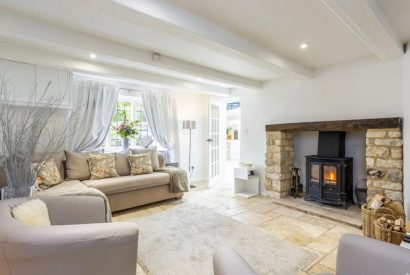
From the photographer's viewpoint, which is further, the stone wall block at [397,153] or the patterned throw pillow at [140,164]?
the patterned throw pillow at [140,164]

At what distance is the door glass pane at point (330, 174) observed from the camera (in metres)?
3.50

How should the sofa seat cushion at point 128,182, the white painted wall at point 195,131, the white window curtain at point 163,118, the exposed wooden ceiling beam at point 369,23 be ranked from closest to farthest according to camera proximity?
the exposed wooden ceiling beam at point 369,23 < the sofa seat cushion at point 128,182 < the white window curtain at point 163,118 < the white painted wall at point 195,131

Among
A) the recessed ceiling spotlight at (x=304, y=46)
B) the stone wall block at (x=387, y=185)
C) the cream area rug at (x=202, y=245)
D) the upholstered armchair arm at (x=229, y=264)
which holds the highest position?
the recessed ceiling spotlight at (x=304, y=46)

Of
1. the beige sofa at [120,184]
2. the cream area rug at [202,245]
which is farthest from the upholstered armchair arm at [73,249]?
the beige sofa at [120,184]

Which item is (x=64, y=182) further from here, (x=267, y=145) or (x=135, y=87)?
(x=267, y=145)

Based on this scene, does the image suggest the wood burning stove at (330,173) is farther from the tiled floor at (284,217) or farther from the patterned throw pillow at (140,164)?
the patterned throw pillow at (140,164)

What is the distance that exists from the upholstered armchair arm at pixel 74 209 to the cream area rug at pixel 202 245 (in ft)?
2.06

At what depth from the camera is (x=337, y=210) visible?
3.42m

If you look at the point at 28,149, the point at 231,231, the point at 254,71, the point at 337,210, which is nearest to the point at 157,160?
the point at 231,231

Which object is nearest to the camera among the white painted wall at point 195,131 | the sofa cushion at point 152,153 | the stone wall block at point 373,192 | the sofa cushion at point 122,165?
the stone wall block at point 373,192

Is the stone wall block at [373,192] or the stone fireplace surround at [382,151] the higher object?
the stone fireplace surround at [382,151]

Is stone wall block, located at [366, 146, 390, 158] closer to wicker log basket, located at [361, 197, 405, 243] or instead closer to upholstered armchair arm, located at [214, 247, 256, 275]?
wicker log basket, located at [361, 197, 405, 243]

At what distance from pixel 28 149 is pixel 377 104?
4104 millimetres

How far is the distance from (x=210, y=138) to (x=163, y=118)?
1182 millimetres
